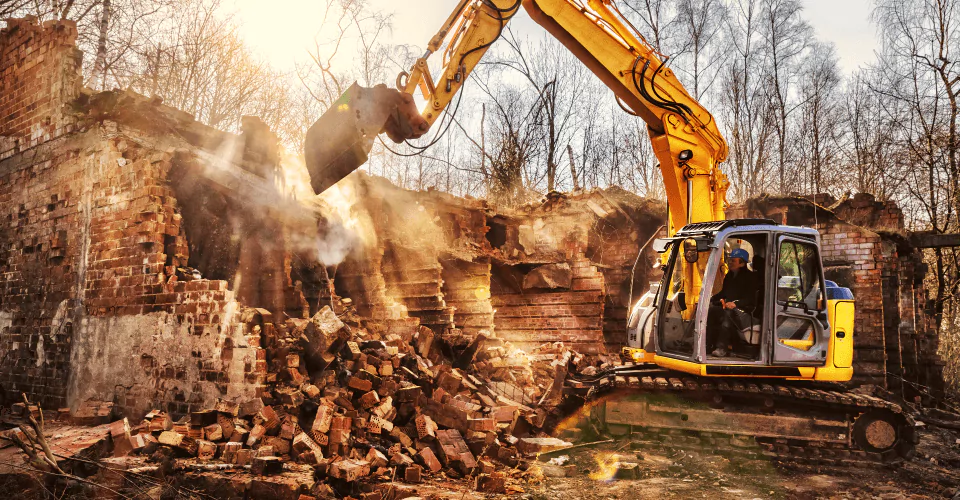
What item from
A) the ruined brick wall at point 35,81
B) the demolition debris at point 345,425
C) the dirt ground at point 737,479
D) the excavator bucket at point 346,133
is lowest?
the dirt ground at point 737,479

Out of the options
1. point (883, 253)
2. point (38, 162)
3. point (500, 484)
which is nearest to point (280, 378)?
point (500, 484)

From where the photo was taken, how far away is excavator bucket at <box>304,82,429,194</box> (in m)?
5.12

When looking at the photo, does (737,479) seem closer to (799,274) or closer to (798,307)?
(798,307)

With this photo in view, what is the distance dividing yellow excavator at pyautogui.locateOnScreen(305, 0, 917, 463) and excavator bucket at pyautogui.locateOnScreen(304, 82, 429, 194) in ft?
0.97

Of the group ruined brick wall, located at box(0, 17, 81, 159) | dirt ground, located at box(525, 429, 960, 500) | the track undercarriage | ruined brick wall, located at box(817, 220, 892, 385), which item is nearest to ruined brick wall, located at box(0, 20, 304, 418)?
ruined brick wall, located at box(0, 17, 81, 159)

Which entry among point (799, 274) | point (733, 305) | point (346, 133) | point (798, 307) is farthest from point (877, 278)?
point (346, 133)

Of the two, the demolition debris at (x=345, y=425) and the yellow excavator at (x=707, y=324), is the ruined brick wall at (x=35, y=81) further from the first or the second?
the yellow excavator at (x=707, y=324)

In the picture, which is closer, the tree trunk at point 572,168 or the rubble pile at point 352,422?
the rubble pile at point 352,422

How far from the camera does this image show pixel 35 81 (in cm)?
777

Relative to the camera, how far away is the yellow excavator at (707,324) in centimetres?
622

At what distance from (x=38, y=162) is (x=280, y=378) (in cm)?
477

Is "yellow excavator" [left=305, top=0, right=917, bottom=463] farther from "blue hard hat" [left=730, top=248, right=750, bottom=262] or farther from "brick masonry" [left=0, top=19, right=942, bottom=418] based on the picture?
"brick masonry" [left=0, top=19, right=942, bottom=418]

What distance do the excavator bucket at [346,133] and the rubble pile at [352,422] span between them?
1.92m

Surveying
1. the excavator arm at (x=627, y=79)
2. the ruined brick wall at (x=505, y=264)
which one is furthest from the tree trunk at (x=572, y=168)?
the excavator arm at (x=627, y=79)
